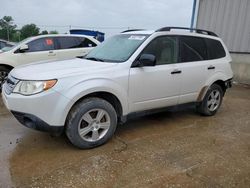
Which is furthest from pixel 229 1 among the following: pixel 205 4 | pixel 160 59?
pixel 160 59

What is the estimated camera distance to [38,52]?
830cm

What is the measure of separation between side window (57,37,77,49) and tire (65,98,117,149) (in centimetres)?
534

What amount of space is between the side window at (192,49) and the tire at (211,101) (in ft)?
2.27

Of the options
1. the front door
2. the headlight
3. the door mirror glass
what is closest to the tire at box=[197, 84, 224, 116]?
the front door

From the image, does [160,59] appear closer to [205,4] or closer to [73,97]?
[73,97]

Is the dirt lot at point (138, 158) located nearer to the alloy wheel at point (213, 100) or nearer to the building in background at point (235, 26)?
the alloy wheel at point (213, 100)

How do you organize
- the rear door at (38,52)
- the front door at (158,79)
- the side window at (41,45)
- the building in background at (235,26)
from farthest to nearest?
the building in background at (235,26) → the side window at (41,45) → the rear door at (38,52) → the front door at (158,79)

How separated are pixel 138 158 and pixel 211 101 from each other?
8.68 feet

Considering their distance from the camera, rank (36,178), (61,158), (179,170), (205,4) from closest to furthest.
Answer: (36,178) → (179,170) → (61,158) → (205,4)

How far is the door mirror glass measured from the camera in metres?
4.16

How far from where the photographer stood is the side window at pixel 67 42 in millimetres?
8781

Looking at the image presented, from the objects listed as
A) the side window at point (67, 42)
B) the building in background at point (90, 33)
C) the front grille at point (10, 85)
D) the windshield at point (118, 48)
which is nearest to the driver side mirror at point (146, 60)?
the windshield at point (118, 48)

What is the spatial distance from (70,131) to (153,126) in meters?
1.78

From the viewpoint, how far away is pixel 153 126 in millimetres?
5004
